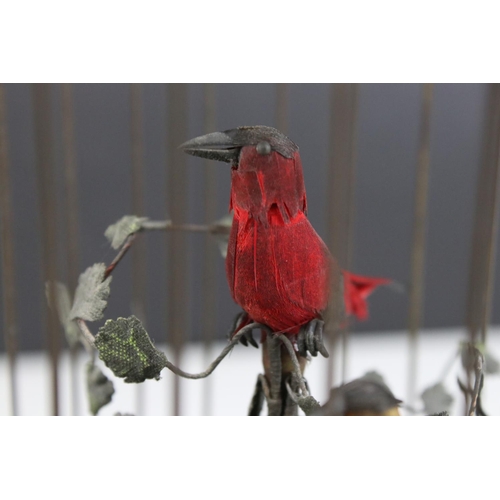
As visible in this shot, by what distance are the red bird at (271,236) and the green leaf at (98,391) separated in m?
0.15

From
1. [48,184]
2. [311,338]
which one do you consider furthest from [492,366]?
[48,184]

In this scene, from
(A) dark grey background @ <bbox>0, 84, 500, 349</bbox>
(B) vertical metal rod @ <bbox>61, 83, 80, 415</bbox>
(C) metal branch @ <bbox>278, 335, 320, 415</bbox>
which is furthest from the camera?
(A) dark grey background @ <bbox>0, 84, 500, 349</bbox>

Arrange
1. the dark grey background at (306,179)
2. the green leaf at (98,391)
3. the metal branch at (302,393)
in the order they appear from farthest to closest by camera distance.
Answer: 1. the dark grey background at (306,179)
2. the green leaf at (98,391)
3. the metal branch at (302,393)

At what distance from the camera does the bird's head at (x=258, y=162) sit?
43 centimetres

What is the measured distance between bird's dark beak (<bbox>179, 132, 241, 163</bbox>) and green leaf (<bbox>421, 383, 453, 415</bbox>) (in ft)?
1.20

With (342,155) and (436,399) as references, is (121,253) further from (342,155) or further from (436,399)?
(436,399)

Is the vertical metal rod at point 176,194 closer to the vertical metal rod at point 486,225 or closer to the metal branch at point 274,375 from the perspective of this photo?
the metal branch at point 274,375

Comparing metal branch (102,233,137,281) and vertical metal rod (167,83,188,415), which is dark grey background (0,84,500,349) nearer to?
vertical metal rod (167,83,188,415)

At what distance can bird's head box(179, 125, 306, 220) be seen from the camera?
1.40ft

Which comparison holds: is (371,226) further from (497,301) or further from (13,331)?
(13,331)

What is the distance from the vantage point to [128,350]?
407mm

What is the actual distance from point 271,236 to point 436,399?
0.31 meters

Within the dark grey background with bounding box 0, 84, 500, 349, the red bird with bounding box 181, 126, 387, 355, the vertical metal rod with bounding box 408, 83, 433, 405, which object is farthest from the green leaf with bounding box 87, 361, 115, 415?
the dark grey background with bounding box 0, 84, 500, 349

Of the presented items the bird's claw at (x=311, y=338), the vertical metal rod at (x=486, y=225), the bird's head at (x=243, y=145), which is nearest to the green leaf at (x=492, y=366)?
the vertical metal rod at (x=486, y=225)
